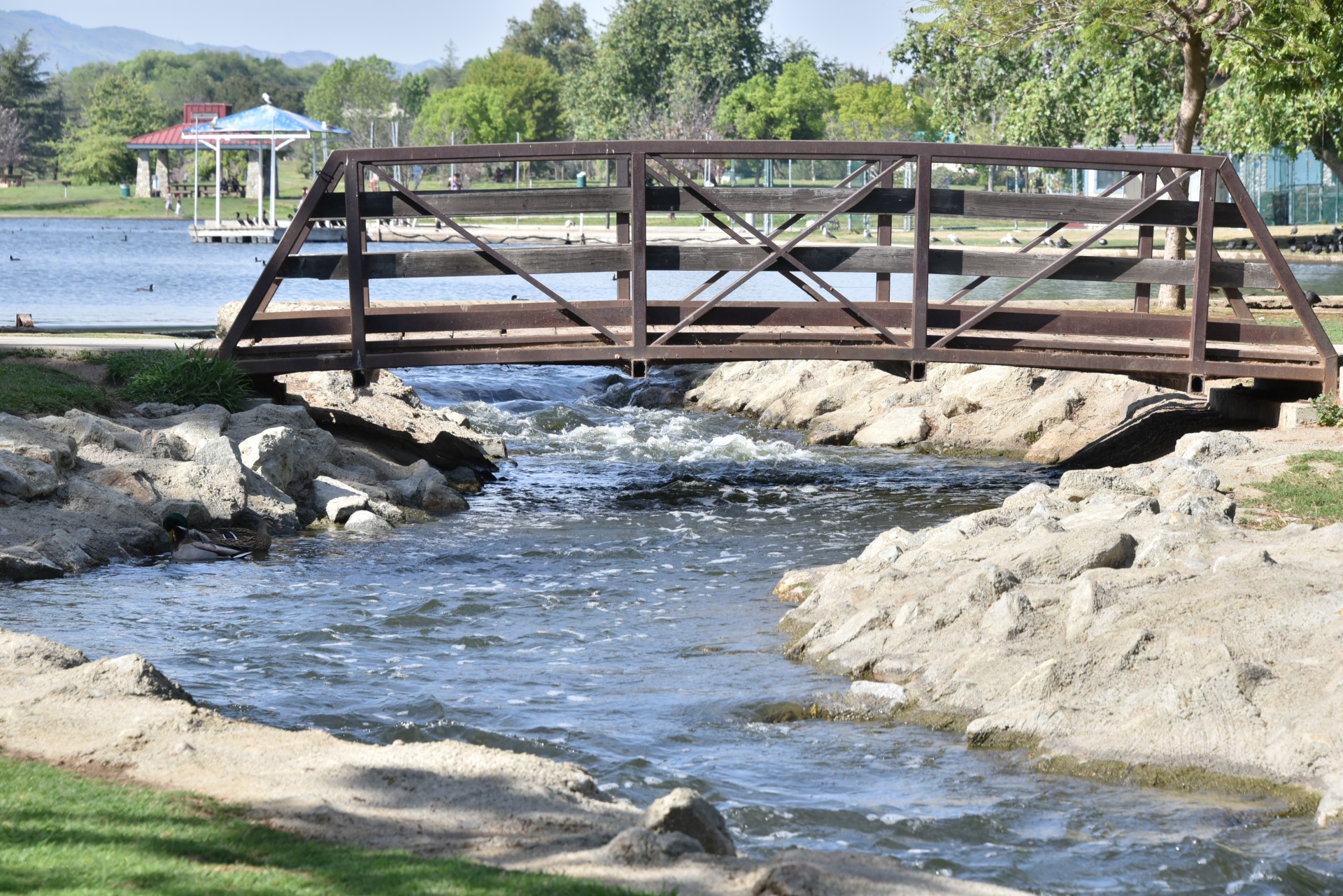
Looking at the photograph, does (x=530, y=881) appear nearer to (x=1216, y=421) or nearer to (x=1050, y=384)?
(x=1216, y=421)

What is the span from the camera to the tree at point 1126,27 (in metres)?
22.1

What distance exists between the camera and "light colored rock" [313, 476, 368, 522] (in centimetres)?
1373

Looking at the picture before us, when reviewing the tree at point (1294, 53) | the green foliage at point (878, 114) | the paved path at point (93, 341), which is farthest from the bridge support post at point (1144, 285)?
the green foliage at point (878, 114)

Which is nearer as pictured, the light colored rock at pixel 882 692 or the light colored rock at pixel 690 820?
the light colored rock at pixel 690 820

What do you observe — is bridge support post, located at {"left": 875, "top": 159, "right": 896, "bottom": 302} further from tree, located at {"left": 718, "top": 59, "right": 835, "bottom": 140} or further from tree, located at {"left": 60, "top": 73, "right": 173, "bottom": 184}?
tree, located at {"left": 60, "top": 73, "right": 173, "bottom": 184}

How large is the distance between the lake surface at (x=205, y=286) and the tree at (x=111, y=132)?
174 feet

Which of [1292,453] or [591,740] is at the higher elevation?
[1292,453]

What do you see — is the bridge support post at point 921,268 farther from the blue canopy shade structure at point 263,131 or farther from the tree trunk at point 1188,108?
the blue canopy shade structure at point 263,131

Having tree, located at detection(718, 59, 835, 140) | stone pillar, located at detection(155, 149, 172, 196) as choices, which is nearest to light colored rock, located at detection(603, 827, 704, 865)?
tree, located at detection(718, 59, 835, 140)

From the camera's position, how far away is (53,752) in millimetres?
6270

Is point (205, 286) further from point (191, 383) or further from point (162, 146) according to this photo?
point (162, 146)

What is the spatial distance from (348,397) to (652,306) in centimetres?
475

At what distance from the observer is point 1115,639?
810cm

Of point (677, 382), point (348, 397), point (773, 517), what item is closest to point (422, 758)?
point (773, 517)
